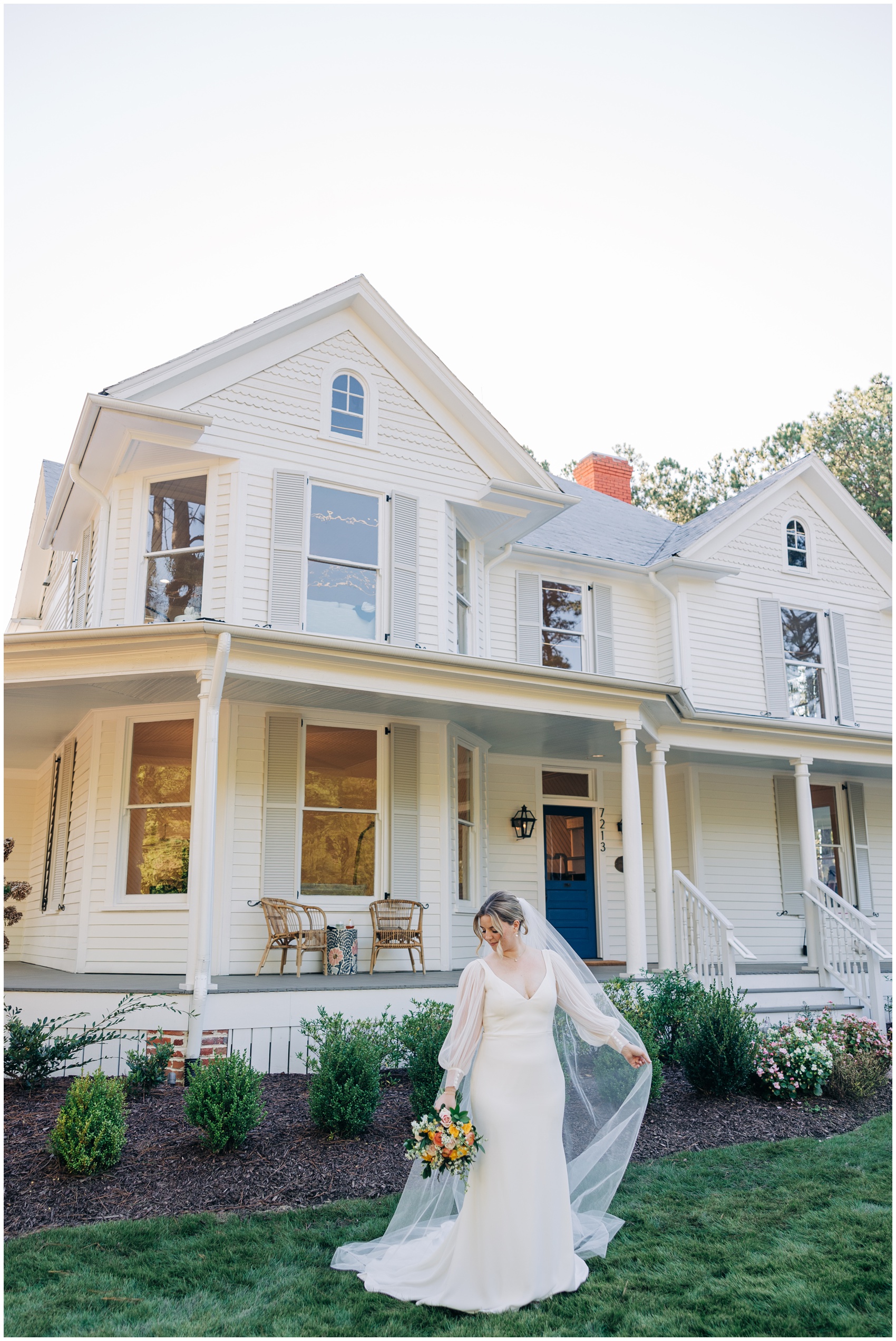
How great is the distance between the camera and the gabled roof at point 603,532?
1386cm

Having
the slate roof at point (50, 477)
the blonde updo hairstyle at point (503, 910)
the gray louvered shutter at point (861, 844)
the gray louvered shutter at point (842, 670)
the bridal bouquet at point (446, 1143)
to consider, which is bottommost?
the bridal bouquet at point (446, 1143)

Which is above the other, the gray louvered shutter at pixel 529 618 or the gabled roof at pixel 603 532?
the gabled roof at pixel 603 532

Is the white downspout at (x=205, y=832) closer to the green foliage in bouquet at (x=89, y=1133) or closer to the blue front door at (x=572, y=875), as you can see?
the green foliage in bouquet at (x=89, y=1133)

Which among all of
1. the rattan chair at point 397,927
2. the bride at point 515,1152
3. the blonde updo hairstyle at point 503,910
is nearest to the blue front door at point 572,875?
the rattan chair at point 397,927

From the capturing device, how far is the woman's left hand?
179 inches

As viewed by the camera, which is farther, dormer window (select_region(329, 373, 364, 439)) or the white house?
dormer window (select_region(329, 373, 364, 439))

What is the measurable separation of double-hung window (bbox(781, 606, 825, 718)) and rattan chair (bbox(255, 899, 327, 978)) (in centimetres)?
851

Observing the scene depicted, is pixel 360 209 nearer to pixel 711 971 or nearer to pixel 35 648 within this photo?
pixel 35 648

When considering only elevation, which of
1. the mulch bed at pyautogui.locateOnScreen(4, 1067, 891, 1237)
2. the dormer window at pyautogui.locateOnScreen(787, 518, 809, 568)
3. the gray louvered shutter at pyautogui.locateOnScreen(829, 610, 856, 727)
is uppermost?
the dormer window at pyautogui.locateOnScreen(787, 518, 809, 568)

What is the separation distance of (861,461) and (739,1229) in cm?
2498

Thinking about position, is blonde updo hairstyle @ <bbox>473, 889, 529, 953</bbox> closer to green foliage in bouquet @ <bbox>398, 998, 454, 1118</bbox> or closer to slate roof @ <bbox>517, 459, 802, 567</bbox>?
green foliage in bouquet @ <bbox>398, 998, 454, 1118</bbox>

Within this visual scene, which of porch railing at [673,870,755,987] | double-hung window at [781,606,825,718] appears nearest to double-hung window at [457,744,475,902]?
porch railing at [673,870,755,987]

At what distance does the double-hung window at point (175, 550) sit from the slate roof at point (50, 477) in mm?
4968

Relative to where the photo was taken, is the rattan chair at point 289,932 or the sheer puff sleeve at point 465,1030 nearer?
the sheer puff sleeve at point 465,1030
